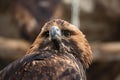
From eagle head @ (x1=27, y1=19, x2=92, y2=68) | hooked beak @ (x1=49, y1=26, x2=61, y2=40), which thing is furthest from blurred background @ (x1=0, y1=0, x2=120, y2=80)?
hooked beak @ (x1=49, y1=26, x2=61, y2=40)

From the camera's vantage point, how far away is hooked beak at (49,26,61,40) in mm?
5871

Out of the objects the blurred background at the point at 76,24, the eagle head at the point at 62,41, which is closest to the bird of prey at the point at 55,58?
the eagle head at the point at 62,41

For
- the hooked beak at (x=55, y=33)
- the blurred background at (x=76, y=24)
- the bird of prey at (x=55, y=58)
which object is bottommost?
the bird of prey at (x=55, y=58)

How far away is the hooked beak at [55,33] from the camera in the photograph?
231 inches

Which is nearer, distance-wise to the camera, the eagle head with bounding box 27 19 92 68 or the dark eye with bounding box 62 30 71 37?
the eagle head with bounding box 27 19 92 68

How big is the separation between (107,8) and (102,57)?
204 cm

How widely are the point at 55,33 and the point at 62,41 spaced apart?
0.74 ft

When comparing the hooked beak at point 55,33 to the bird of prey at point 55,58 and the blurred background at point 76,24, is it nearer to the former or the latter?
the bird of prey at point 55,58

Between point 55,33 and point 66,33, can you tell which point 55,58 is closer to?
point 55,33

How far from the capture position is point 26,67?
17.9 ft

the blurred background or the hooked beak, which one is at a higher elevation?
the blurred background

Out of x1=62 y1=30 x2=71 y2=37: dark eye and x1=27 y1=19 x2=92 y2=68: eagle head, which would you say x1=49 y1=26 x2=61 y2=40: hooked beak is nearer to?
x1=27 y1=19 x2=92 y2=68: eagle head

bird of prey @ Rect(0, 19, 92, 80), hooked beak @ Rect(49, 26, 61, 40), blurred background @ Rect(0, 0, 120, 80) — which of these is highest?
blurred background @ Rect(0, 0, 120, 80)

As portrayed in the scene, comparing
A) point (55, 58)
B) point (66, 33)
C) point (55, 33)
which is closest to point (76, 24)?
point (66, 33)
